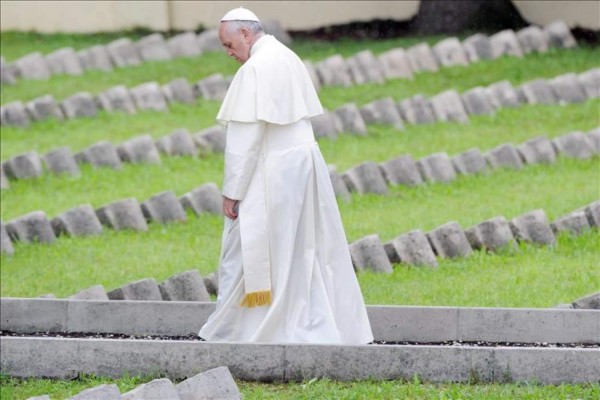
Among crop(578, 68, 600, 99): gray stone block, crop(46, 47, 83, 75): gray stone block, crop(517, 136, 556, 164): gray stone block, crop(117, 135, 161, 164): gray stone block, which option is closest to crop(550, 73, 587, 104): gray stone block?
crop(578, 68, 600, 99): gray stone block

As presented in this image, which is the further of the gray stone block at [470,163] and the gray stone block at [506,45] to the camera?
the gray stone block at [506,45]

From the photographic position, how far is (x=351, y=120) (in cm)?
1784

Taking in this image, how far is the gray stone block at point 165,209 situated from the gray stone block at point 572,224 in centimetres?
335

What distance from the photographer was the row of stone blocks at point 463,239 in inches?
462

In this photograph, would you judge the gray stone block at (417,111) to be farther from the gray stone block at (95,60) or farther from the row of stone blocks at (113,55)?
the gray stone block at (95,60)

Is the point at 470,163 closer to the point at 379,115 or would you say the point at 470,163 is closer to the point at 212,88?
the point at 379,115

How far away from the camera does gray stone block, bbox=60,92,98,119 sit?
62.4 feet

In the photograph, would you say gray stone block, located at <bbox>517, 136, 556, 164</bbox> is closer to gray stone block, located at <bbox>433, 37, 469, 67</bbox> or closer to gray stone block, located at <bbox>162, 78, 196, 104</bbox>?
gray stone block, located at <bbox>162, 78, 196, 104</bbox>

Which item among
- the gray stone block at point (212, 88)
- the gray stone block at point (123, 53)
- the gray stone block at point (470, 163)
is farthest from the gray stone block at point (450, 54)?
the gray stone block at point (470, 163)

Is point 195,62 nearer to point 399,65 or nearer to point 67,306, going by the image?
point 399,65

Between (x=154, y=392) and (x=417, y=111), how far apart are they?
1163 centimetres

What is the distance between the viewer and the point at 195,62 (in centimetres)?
2191

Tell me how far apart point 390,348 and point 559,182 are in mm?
7191

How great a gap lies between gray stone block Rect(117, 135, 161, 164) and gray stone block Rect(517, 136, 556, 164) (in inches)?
151
